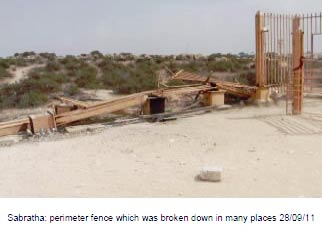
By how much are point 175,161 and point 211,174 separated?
1.17 meters

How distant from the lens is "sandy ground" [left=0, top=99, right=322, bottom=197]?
5324 mm

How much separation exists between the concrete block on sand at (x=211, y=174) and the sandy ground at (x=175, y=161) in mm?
105

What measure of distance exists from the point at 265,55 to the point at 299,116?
2.97m

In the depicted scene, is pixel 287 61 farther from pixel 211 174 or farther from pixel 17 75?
pixel 17 75

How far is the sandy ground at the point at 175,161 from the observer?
532 centimetres

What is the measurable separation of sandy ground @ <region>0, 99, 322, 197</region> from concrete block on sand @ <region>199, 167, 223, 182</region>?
105 mm

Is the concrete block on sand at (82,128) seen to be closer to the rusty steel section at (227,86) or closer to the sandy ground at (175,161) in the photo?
the sandy ground at (175,161)

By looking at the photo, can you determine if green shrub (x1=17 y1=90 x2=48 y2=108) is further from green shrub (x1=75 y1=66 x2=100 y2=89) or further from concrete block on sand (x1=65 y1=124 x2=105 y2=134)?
concrete block on sand (x1=65 y1=124 x2=105 y2=134)

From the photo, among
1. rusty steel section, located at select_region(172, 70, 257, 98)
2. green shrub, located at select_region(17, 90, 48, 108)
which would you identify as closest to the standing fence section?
rusty steel section, located at select_region(172, 70, 257, 98)

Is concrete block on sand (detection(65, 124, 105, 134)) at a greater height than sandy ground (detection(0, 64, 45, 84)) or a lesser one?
lesser

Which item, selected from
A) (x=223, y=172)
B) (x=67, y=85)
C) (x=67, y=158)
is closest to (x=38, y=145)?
(x=67, y=158)

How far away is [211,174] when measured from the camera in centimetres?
553

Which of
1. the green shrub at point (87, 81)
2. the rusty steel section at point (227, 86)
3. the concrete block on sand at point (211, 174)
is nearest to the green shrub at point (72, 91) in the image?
the green shrub at point (87, 81)

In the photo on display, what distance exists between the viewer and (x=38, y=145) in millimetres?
8203
